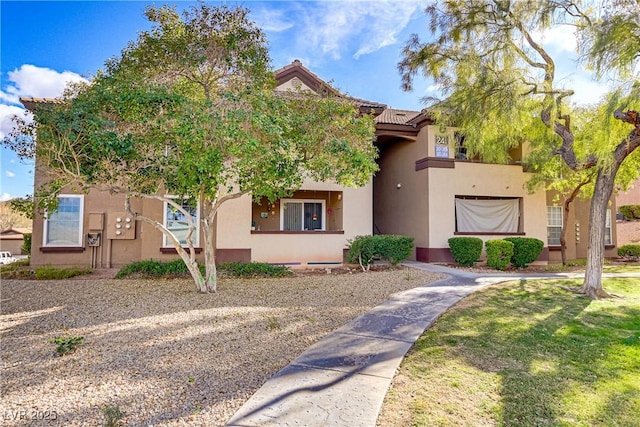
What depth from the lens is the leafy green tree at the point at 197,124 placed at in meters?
6.77

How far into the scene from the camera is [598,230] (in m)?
9.20

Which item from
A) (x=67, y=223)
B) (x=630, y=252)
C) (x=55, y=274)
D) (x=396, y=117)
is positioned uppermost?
(x=396, y=117)

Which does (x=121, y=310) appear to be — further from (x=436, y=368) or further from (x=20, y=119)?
(x=436, y=368)

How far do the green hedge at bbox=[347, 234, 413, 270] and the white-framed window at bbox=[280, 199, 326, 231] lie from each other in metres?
3.77

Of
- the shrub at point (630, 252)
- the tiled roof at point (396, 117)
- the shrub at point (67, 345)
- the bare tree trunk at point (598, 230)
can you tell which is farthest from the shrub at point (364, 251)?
the shrub at point (630, 252)

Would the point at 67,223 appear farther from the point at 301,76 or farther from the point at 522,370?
the point at 522,370

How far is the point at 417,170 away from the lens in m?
15.5

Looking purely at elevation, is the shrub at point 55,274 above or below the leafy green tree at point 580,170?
below

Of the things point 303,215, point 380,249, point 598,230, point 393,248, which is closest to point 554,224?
point 598,230

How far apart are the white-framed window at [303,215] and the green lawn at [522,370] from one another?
9.18 meters

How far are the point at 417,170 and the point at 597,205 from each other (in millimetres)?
7108

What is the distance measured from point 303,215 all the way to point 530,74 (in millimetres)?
9823

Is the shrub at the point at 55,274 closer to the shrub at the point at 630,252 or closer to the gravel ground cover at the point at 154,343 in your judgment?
the gravel ground cover at the point at 154,343

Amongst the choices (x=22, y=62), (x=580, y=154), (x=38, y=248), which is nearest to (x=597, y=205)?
(x=580, y=154)
